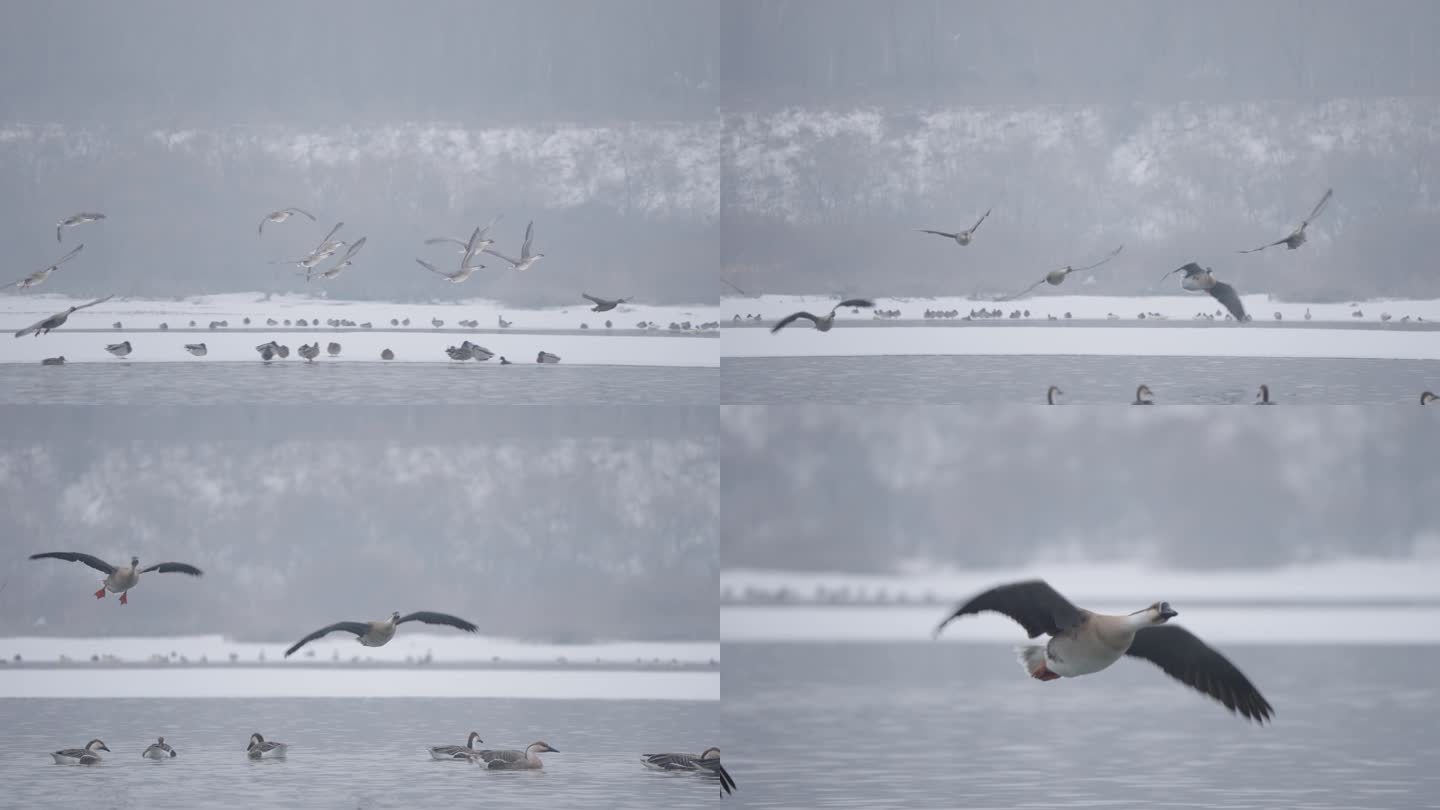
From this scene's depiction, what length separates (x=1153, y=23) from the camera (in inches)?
269

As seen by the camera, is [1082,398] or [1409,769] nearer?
[1409,769]

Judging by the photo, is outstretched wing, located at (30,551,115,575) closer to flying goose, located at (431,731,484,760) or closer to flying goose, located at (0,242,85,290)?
flying goose, located at (0,242,85,290)

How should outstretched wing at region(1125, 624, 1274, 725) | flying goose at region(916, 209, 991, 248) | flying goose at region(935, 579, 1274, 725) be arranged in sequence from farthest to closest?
flying goose at region(916, 209, 991, 248) < outstretched wing at region(1125, 624, 1274, 725) < flying goose at region(935, 579, 1274, 725)

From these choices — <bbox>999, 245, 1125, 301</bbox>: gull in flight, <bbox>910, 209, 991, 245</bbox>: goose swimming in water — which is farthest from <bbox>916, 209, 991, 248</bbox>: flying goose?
<bbox>999, 245, 1125, 301</bbox>: gull in flight

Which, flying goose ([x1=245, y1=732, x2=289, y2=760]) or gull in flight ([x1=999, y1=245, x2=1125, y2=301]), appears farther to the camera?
gull in flight ([x1=999, y1=245, x2=1125, y2=301])

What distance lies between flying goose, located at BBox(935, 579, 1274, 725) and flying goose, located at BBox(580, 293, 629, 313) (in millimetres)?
2270

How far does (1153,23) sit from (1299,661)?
259cm

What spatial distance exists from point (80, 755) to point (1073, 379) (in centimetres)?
401

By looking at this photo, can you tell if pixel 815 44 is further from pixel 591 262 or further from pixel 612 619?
pixel 612 619

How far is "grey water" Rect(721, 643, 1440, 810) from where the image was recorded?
21.2ft

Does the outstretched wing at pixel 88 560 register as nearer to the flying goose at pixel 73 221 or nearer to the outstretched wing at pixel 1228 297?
the flying goose at pixel 73 221

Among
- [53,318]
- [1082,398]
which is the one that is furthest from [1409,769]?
[53,318]

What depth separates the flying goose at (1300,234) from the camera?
22.5 feet

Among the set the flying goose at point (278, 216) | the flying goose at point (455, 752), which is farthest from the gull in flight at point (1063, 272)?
the flying goose at point (278, 216)
